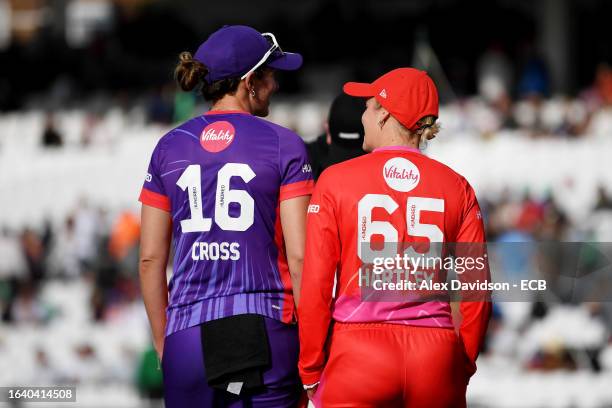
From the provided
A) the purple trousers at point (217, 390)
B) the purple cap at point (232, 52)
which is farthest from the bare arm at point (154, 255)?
the purple cap at point (232, 52)

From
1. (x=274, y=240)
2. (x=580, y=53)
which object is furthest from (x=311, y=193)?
(x=580, y=53)

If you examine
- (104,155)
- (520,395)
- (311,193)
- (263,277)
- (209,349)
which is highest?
(104,155)

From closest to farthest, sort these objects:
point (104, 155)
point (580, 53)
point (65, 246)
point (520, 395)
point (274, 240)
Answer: point (274, 240) → point (520, 395) → point (65, 246) → point (104, 155) → point (580, 53)

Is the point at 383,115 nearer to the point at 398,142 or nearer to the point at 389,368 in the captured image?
the point at 398,142

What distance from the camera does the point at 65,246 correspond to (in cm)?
1848

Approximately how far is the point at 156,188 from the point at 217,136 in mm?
310

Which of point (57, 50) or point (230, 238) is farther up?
point (57, 50)

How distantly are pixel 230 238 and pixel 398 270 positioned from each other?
2.04 ft

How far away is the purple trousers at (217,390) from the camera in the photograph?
4.26 m

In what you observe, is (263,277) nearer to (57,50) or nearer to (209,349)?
(209,349)

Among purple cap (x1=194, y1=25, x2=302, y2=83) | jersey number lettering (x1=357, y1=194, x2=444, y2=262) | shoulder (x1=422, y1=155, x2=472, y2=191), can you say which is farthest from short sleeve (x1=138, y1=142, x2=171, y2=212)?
shoulder (x1=422, y1=155, x2=472, y2=191)

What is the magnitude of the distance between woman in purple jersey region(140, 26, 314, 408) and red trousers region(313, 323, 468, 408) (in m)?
0.27

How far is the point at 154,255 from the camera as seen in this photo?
14.5 ft

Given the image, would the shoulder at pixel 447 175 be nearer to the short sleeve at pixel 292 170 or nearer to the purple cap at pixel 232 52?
the short sleeve at pixel 292 170
